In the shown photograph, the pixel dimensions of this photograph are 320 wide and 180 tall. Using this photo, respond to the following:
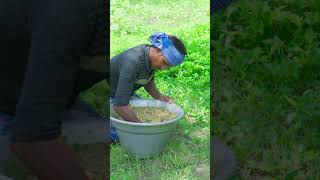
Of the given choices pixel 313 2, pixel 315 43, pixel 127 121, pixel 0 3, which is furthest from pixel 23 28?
pixel 313 2

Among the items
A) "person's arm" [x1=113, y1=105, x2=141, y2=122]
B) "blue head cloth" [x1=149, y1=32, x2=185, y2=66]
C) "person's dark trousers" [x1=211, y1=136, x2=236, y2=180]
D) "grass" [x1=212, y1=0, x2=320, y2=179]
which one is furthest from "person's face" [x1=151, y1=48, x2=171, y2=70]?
"grass" [x1=212, y1=0, x2=320, y2=179]

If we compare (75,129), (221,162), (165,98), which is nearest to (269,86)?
(221,162)

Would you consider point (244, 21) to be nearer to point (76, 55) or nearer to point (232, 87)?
point (232, 87)

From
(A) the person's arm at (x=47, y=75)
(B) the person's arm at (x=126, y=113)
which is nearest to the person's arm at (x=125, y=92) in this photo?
(B) the person's arm at (x=126, y=113)

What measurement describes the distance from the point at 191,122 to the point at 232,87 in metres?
1.50

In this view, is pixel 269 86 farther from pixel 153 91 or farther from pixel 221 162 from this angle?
pixel 153 91

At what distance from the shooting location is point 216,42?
11.4ft

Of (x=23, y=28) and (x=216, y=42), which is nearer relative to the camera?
(x=23, y=28)

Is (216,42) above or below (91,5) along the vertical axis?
below

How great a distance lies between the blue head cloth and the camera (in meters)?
1.49

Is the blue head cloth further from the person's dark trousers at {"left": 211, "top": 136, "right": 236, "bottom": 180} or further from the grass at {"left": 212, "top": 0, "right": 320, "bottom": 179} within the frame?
the grass at {"left": 212, "top": 0, "right": 320, "bottom": 179}

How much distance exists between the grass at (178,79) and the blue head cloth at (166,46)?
1 cm

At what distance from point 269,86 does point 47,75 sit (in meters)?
1.76

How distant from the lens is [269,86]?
10.1 feet
